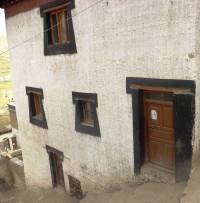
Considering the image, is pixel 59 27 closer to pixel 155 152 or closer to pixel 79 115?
pixel 79 115

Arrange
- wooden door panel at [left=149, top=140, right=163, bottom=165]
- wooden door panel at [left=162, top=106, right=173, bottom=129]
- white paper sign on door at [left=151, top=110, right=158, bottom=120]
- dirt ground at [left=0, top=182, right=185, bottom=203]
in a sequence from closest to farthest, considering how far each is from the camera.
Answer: dirt ground at [left=0, top=182, right=185, bottom=203] < wooden door panel at [left=162, top=106, right=173, bottom=129] < white paper sign on door at [left=151, top=110, right=158, bottom=120] < wooden door panel at [left=149, top=140, right=163, bottom=165]

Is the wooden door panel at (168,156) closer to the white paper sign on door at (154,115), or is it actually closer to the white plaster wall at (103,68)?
the white paper sign on door at (154,115)

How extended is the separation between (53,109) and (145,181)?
15.4 ft

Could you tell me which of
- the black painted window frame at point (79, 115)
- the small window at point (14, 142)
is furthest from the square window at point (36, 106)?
the small window at point (14, 142)

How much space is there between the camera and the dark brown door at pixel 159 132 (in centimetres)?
805

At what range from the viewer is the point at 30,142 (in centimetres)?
1413

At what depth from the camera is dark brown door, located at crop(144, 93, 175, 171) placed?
8.05 meters

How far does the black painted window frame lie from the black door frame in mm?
1663

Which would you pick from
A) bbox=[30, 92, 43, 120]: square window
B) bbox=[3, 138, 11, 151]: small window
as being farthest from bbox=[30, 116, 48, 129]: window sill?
bbox=[3, 138, 11, 151]: small window

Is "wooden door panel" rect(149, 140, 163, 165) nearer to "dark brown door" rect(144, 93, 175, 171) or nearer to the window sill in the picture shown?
"dark brown door" rect(144, 93, 175, 171)

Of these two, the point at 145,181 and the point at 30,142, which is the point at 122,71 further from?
the point at 30,142

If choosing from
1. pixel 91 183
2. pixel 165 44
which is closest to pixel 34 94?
pixel 91 183

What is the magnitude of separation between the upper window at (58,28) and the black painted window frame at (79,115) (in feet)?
4.78

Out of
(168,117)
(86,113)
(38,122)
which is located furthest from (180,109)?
(38,122)
